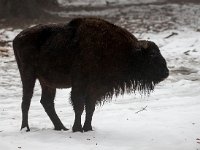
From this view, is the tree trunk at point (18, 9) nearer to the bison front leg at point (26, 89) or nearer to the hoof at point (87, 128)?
the bison front leg at point (26, 89)

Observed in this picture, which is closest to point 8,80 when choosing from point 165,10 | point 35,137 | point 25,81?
point 25,81

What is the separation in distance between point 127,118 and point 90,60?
6.28ft

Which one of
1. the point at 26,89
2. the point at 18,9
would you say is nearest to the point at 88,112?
the point at 26,89

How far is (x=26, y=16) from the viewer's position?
21000 millimetres

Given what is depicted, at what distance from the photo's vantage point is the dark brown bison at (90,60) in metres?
7.27

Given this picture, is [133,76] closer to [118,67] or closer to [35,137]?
[118,67]

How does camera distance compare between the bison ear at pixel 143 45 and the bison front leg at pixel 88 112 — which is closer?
the bison ear at pixel 143 45

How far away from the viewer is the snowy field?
671cm

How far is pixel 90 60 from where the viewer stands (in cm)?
721

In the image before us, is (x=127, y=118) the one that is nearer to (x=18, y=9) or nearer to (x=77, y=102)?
(x=77, y=102)

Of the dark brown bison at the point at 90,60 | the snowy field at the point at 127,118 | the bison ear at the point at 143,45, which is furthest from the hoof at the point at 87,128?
the bison ear at the point at 143,45

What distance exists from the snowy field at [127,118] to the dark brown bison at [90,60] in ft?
2.20

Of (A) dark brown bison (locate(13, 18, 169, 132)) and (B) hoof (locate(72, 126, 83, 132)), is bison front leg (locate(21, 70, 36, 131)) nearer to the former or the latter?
(A) dark brown bison (locate(13, 18, 169, 132))

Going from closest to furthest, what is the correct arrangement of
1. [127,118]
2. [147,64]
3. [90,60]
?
1. [90,60]
2. [147,64]
3. [127,118]
